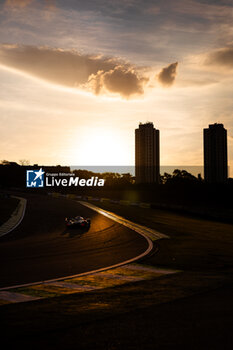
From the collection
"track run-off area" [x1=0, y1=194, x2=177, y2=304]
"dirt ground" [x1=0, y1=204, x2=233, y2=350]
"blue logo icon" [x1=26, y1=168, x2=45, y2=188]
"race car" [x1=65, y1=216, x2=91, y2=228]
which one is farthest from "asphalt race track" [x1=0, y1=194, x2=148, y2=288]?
"blue logo icon" [x1=26, y1=168, x2=45, y2=188]

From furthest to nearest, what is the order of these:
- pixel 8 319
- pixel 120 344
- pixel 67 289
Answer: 1. pixel 67 289
2. pixel 8 319
3. pixel 120 344

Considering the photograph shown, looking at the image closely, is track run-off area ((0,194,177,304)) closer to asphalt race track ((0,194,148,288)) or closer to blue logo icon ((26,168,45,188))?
asphalt race track ((0,194,148,288))

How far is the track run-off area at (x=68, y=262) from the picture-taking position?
37.9ft

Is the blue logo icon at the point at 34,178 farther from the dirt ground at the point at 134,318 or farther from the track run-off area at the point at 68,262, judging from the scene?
the dirt ground at the point at 134,318

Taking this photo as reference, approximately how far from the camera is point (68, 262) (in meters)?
16.2

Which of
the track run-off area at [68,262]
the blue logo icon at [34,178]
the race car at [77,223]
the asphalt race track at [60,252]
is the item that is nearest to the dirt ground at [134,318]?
the track run-off area at [68,262]

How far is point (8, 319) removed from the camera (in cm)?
807

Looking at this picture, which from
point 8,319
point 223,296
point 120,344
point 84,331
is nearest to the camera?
point 120,344

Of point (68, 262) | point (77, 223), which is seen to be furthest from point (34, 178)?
point (68, 262)

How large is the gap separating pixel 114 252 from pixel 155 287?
859 centimetres

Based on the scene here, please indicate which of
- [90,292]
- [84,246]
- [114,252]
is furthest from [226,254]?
[90,292]

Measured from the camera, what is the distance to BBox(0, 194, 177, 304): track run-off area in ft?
37.9

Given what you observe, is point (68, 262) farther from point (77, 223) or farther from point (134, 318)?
point (77, 223)

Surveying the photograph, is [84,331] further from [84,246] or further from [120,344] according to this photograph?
[84,246]
